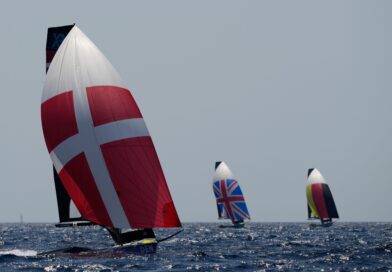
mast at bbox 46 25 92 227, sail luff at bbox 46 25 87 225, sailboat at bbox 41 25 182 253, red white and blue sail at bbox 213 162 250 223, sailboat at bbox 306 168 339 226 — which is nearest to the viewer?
sailboat at bbox 41 25 182 253

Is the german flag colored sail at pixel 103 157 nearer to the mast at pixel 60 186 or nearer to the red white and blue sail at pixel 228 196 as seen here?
the mast at pixel 60 186

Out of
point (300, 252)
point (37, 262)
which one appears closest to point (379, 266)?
point (300, 252)

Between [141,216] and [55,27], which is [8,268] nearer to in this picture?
[141,216]

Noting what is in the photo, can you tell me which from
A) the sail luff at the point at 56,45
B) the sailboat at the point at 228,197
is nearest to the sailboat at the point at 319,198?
the sailboat at the point at 228,197

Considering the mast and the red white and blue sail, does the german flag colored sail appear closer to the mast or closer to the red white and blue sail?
the mast

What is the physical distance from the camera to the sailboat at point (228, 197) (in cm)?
8119

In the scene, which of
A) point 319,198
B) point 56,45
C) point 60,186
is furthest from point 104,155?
point 319,198

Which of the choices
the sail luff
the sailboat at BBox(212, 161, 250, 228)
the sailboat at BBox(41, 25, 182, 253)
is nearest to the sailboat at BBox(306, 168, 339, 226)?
the sailboat at BBox(212, 161, 250, 228)

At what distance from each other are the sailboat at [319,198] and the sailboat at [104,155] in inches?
2634

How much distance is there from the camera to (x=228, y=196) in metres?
81.0

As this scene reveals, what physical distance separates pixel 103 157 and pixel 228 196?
54212mm

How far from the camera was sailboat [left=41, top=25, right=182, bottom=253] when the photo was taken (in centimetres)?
2759

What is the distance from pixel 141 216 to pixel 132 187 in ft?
3.71

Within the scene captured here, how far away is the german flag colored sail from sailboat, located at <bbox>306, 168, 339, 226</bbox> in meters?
67.2
